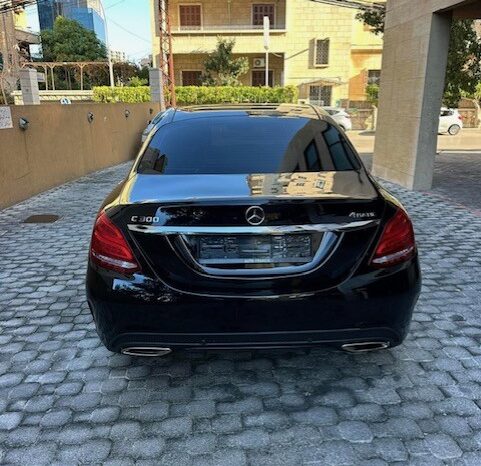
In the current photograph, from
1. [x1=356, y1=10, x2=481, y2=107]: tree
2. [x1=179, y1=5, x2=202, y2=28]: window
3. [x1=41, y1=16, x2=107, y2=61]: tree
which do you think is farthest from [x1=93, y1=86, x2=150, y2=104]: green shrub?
[x1=356, y1=10, x2=481, y2=107]: tree

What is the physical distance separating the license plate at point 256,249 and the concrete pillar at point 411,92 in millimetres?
6979

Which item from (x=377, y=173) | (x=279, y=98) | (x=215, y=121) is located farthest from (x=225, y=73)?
(x=215, y=121)

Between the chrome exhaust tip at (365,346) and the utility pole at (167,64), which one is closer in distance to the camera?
the chrome exhaust tip at (365,346)

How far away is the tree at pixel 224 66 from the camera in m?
32.5

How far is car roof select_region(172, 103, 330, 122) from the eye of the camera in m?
3.62

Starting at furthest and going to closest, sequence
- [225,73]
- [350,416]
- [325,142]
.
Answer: [225,73], [325,142], [350,416]

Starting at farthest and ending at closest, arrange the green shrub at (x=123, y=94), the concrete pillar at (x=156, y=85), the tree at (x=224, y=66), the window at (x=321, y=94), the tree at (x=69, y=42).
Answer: the tree at (x=69, y=42), the window at (x=321, y=94), the tree at (x=224, y=66), the green shrub at (x=123, y=94), the concrete pillar at (x=156, y=85)

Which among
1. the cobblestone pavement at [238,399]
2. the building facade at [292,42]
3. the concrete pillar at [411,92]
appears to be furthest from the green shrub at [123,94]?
the cobblestone pavement at [238,399]

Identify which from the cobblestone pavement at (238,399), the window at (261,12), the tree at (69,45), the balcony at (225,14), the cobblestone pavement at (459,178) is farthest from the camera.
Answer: the tree at (69,45)

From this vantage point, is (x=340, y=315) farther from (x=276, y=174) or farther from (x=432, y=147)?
(x=432, y=147)

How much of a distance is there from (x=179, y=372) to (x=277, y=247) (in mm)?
1158

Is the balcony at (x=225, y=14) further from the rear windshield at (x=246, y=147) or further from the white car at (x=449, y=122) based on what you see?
the rear windshield at (x=246, y=147)

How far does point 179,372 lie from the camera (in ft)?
9.95

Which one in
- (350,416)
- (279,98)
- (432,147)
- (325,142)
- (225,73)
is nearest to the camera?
(350,416)
